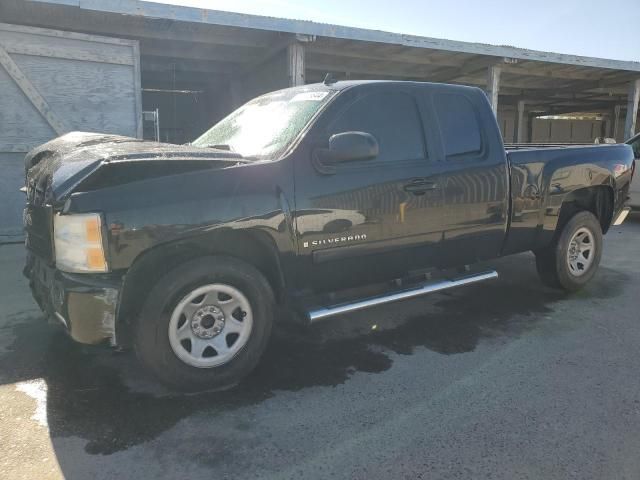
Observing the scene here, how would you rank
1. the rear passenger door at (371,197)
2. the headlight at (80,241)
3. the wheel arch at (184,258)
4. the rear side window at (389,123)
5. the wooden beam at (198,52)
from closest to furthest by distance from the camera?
the headlight at (80,241) < the wheel arch at (184,258) < the rear passenger door at (371,197) < the rear side window at (389,123) < the wooden beam at (198,52)

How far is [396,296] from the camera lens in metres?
3.80

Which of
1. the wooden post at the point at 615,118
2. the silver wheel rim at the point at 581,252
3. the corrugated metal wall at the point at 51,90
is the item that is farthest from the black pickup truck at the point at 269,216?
the wooden post at the point at 615,118

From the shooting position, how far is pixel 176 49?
37.0 feet

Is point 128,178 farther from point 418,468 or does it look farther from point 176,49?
point 176,49

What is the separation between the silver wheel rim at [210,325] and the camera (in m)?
3.05

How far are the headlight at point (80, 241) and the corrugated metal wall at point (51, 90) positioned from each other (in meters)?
5.87

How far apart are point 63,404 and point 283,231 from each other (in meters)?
1.68

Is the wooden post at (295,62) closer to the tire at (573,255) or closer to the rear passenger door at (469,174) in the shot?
the rear passenger door at (469,174)

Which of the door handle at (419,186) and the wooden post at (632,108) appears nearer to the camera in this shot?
the door handle at (419,186)

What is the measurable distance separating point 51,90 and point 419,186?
21.5 feet

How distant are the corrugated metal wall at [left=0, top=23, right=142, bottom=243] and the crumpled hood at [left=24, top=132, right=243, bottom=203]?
15.4ft

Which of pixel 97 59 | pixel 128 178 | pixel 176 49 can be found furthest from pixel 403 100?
pixel 176 49

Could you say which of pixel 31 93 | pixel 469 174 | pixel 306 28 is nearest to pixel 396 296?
pixel 469 174

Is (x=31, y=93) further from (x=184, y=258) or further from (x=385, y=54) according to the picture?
(x=385, y=54)
